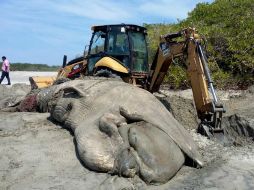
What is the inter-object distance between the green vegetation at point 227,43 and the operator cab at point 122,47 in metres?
1.93

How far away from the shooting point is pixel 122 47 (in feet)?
33.9

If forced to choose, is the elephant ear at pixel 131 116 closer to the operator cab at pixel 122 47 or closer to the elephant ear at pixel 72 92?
the elephant ear at pixel 72 92

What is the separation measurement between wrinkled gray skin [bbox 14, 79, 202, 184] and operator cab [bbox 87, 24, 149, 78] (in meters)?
2.71

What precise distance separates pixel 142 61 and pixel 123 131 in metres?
4.74

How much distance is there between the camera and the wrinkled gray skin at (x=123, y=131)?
5.84 metres

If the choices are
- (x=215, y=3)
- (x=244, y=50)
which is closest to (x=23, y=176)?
(x=244, y=50)

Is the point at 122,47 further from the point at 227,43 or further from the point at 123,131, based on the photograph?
the point at 227,43

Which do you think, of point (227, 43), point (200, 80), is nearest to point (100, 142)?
point (200, 80)

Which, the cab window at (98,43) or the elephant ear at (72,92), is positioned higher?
the cab window at (98,43)

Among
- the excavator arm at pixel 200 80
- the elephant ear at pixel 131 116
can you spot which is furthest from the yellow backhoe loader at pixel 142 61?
the elephant ear at pixel 131 116

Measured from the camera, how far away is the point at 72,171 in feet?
19.1

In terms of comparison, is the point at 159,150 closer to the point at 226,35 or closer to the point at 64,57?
the point at 64,57

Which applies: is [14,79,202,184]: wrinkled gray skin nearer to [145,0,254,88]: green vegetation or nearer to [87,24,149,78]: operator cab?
[87,24,149,78]: operator cab

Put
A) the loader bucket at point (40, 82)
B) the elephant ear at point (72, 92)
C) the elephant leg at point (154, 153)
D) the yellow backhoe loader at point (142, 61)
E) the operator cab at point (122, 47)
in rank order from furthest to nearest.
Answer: the loader bucket at point (40, 82)
the operator cab at point (122, 47)
the yellow backhoe loader at point (142, 61)
the elephant ear at point (72, 92)
the elephant leg at point (154, 153)
